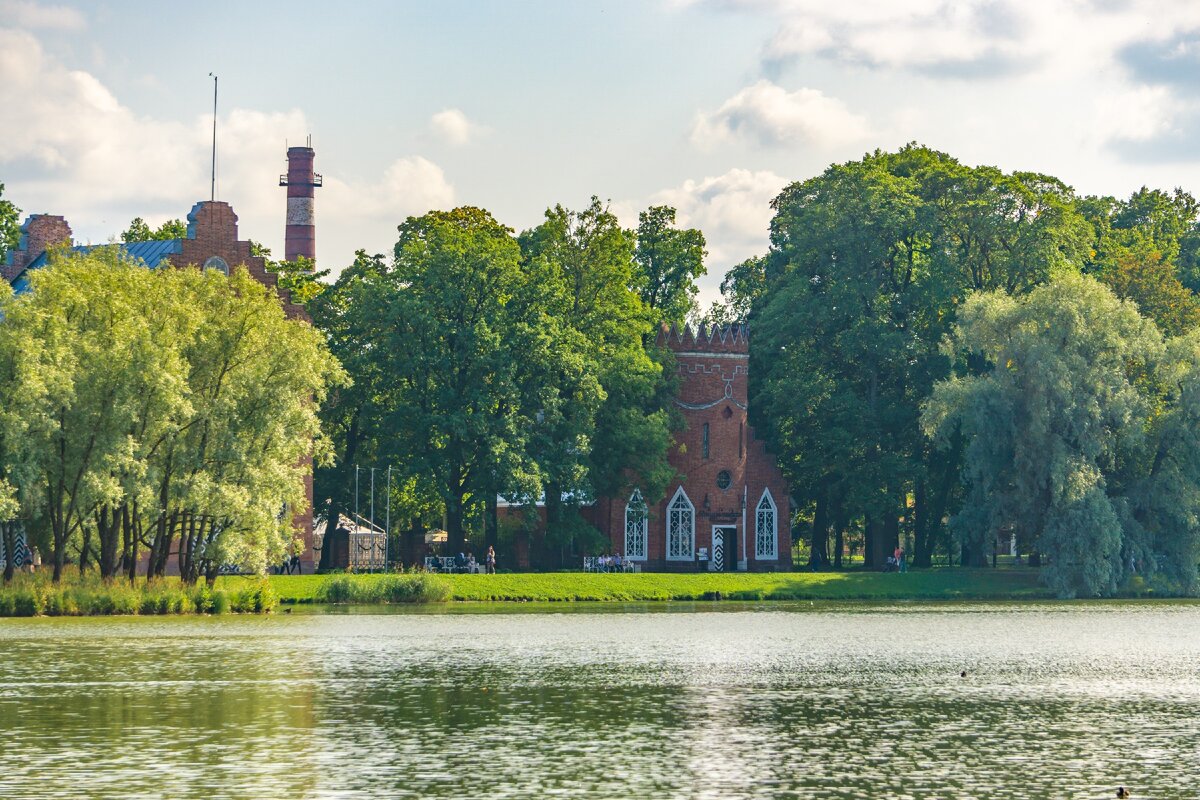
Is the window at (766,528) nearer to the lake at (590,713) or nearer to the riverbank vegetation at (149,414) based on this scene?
the riverbank vegetation at (149,414)

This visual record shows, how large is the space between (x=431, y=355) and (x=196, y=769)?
56086 millimetres

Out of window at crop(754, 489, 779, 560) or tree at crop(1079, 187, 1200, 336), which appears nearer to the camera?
tree at crop(1079, 187, 1200, 336)

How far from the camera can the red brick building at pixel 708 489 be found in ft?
286

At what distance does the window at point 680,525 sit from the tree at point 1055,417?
52.2 feet

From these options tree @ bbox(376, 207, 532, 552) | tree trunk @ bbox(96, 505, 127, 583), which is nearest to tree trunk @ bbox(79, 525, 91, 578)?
tree trunk @ bbox(96, 505, 127, 583)

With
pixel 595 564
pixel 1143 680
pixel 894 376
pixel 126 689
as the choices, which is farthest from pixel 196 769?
pixel 894 376

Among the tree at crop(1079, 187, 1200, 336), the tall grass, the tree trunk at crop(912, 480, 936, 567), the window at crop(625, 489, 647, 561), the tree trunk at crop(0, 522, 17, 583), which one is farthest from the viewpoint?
the tree trunk at crop(912, 480, 936, 567)

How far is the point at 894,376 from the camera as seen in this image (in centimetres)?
8694

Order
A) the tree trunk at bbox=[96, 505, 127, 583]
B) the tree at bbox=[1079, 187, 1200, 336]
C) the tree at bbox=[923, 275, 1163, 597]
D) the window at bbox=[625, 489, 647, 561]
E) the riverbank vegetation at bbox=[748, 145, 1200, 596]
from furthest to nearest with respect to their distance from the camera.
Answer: the window at bbox=[625, 489, 647, 561] → the tree at bbox=[1079, 187, 1200, 336] → the riverbank vegetation at bbox=[748, 145, 1200, 596] → the tree at bbox=[923, 275, 1163, 597] → the tree trunk at bbox=[96, 505, 127, 583]

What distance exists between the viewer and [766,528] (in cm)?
8969

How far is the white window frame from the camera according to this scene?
86250 millimetres

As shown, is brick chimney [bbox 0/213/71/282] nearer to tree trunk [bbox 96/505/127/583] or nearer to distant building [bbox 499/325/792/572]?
distant building [bbox 499/325/792/572]

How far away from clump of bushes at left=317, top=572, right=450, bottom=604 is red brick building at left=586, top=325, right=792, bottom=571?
71.2 feet

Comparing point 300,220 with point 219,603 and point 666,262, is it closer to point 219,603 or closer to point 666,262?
point 666,262
